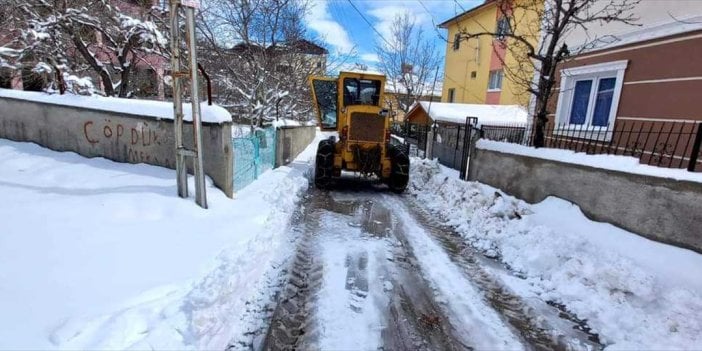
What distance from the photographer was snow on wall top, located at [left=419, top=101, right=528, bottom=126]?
1708 centimetres

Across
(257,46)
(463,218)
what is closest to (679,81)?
(463,218)

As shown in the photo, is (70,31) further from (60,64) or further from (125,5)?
(125,5)

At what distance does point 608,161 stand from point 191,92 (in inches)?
234

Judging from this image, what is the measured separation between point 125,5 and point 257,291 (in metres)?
13.3

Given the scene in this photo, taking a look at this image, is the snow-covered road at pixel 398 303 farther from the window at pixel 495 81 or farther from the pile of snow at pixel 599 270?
the window at pixel 495 81

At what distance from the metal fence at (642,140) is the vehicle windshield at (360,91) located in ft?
9.38

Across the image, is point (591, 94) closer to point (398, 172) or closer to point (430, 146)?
point (398, 172)

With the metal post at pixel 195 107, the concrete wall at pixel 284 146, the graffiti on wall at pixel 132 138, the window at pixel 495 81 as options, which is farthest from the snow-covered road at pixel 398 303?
the window at pixel 495 81

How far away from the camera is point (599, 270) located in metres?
4.01

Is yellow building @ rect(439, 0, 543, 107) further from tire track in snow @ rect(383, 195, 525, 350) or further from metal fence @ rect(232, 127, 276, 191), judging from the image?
tire track in snow @ rect(383, 195, 525, 350)

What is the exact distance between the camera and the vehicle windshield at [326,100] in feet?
31.9

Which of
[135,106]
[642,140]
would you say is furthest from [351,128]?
[642,140]

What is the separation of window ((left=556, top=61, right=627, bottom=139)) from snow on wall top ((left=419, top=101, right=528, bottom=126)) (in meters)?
6.93

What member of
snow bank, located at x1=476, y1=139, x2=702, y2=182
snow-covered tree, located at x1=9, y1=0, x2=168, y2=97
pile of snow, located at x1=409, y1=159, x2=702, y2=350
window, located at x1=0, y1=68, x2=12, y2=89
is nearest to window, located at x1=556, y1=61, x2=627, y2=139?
snow bank, located at x1=476, y1=139, x2=702, y2=182
